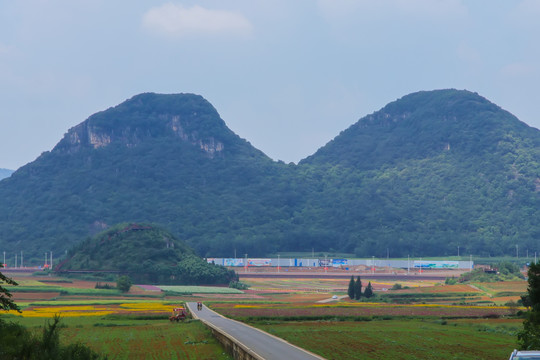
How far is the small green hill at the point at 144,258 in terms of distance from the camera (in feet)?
549

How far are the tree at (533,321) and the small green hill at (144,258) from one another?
118 meters

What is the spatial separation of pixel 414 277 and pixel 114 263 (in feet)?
216

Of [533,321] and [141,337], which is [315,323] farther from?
[533,321]

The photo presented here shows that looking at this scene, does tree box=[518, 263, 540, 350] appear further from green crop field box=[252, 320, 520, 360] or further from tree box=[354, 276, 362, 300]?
tree box=[354, 276, 362, 300]

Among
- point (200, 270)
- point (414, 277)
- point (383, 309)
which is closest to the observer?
point (383, 309)

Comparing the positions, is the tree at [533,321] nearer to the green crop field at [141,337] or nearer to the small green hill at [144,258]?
the green crop field at [141,337]

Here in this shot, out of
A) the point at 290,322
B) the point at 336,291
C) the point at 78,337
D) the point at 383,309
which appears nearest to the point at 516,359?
the point at 78,337

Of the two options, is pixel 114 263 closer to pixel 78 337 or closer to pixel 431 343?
pixel 78 337

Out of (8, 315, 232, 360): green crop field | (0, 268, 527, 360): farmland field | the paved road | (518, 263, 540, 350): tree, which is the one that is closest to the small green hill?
(0, 268, 527, 360): farmland field

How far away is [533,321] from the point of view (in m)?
45.3

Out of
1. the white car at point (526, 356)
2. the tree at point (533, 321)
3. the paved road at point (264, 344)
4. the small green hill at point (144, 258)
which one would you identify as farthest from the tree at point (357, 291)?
the white car at point (526, 356)

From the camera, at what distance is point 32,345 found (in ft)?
105

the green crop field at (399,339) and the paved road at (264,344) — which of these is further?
the green crop field at (399,339)

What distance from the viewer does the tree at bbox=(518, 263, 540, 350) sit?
3747cm
